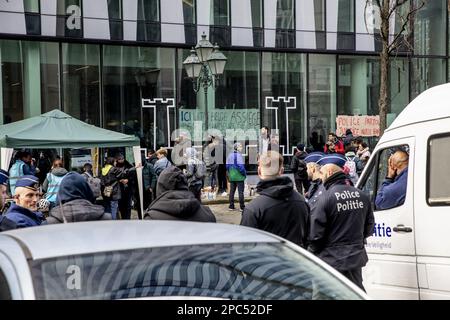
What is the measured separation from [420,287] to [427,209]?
71 centimetres

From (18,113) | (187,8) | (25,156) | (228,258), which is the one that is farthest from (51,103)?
(228,258)

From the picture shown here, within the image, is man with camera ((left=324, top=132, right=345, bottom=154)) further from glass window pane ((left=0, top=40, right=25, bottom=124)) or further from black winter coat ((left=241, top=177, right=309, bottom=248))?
black winter coat ((left=241, top=177, right=309, bottom=248))

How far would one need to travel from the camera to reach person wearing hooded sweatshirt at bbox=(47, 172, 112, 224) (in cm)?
529

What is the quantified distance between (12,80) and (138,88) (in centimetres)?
454

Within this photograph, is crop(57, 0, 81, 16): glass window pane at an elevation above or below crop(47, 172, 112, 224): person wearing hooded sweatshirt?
above

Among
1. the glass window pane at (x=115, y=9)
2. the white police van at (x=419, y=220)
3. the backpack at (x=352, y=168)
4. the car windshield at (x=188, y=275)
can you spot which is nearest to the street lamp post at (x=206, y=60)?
the backpack at (x=352, y=168)

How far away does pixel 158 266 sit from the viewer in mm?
2824

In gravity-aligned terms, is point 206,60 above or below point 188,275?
above

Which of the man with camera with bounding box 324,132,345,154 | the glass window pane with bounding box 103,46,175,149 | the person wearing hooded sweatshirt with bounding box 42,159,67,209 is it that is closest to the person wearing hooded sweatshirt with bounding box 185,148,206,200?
the person wearing hooded sweatshirt with bounding box 42,159,67,209

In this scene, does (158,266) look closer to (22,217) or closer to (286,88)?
(22,217)

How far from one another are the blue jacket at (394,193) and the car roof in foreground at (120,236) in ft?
9.90

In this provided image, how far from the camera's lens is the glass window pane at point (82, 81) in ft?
76.2

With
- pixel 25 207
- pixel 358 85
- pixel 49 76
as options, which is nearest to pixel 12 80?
pixel 49 76

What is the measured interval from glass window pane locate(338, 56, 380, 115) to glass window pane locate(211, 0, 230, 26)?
552cm
